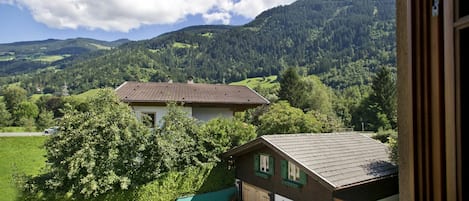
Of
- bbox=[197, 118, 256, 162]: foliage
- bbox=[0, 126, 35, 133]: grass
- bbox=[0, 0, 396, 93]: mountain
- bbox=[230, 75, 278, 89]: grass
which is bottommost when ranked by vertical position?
bbox=[0, 126, 35, 133]: grass

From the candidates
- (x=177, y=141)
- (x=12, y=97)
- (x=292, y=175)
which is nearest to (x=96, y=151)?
(x=177, y=141)

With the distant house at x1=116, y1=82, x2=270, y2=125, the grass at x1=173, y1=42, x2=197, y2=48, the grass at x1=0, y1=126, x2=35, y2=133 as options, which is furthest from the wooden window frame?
the grass at x1=173, y1=42, x2=197, y2=48

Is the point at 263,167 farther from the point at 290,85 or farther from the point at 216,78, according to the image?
the point at 216,78

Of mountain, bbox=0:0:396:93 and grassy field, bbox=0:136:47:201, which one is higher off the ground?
mountain, bbox=0:0:396:93

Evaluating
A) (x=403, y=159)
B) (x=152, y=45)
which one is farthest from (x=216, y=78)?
(x=403, y=159)

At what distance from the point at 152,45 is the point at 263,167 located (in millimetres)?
35043

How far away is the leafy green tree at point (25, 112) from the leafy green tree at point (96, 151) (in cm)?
1421

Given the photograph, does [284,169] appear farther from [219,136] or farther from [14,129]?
[14,129]

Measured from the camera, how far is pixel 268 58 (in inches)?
1811

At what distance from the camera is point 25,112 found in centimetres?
2105

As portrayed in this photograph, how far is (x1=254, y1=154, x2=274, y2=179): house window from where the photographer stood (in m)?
8.70

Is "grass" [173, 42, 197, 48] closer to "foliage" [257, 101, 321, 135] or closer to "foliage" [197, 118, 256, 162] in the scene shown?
"foliage" [257, 101, 321, 135]

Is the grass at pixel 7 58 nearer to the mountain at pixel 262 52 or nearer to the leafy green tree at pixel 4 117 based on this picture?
the mountain at pixel 262 52

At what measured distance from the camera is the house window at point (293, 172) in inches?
308
